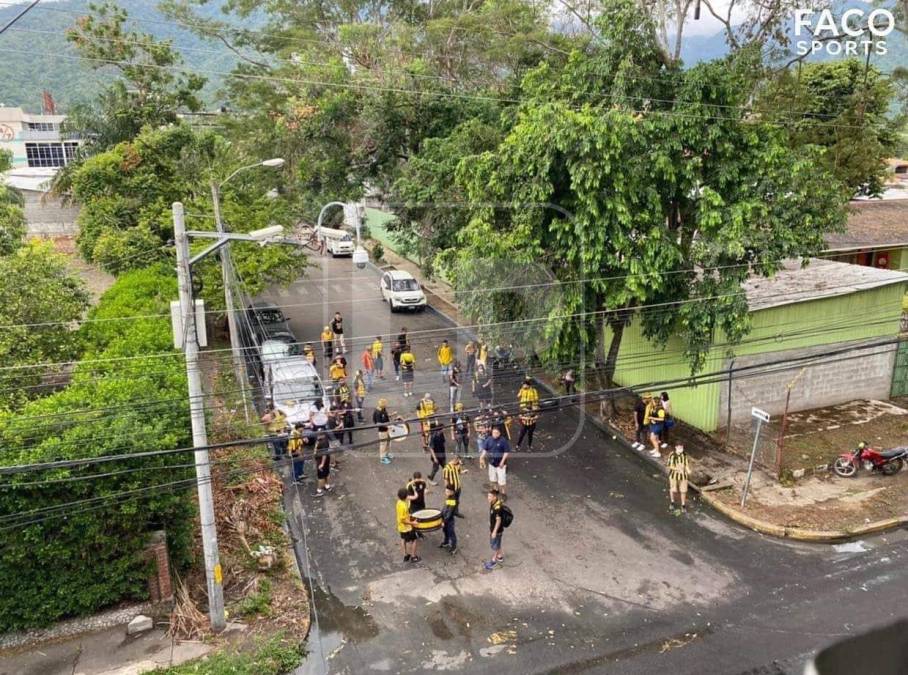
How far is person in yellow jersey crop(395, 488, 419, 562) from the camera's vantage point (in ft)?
36.8

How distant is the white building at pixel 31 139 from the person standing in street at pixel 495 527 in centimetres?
5391

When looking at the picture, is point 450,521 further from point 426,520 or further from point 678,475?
point 678,475

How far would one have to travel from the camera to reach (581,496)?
13766mm

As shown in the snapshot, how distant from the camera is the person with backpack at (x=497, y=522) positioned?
11070 mm

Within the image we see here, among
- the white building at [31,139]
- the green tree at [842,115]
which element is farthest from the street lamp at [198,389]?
the white building at [31,139]

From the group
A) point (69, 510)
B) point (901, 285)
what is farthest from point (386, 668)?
point (901, 285)

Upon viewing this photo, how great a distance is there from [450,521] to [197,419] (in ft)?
14.3

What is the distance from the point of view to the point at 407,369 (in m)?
18.0

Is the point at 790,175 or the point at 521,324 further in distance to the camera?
the point at 521,324

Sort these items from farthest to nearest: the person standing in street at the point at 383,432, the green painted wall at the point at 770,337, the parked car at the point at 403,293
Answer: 1. the parked car at the point at 403,293
2. the green painted wall at the point at 770,337
3. the person standing in street at the point at 383,432

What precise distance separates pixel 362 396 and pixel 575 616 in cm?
785

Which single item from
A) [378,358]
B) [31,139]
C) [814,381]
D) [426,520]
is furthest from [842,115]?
[31,139]

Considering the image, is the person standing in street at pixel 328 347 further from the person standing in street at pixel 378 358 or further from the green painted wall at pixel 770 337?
the green painted wall at pixel 770 337

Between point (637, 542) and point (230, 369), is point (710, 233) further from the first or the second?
point (230, 369)
